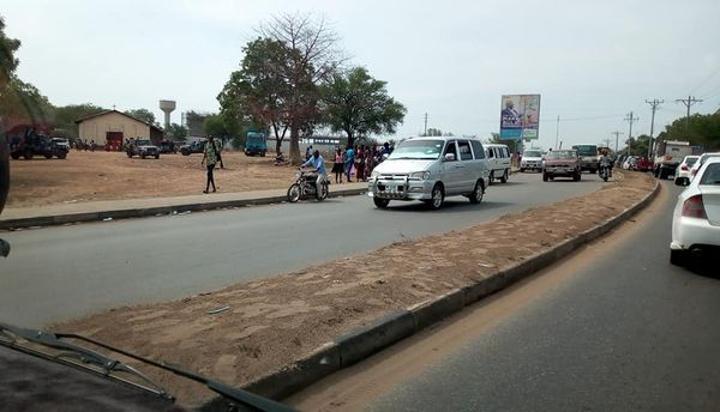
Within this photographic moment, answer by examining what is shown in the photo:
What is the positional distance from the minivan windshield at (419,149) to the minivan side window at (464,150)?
95cm

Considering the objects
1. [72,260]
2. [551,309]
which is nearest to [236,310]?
[551,309]

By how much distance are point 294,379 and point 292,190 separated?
1605 cm

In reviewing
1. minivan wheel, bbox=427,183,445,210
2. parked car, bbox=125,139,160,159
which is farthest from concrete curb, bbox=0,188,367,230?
parked car, bbox=125,139,160,159

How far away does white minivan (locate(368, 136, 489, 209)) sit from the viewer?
55.0 ft

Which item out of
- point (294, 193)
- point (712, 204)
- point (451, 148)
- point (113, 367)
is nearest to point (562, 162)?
point (451, 148)

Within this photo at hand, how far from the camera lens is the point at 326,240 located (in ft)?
36.3

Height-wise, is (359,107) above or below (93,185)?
above

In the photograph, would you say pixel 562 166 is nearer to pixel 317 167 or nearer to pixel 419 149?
pixel 317 167

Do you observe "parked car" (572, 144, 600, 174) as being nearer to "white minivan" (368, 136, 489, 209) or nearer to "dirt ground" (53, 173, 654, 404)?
"white minivan" (368, 136, 489, 209)

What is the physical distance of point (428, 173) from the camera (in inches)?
661

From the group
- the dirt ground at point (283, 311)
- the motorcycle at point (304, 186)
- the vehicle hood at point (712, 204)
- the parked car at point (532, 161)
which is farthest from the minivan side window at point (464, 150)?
the parked car at point (532, 161)

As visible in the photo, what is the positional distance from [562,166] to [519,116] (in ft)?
120

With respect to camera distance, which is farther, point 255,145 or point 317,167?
point 255,145

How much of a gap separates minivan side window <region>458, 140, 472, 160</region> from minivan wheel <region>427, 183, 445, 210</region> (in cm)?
165
